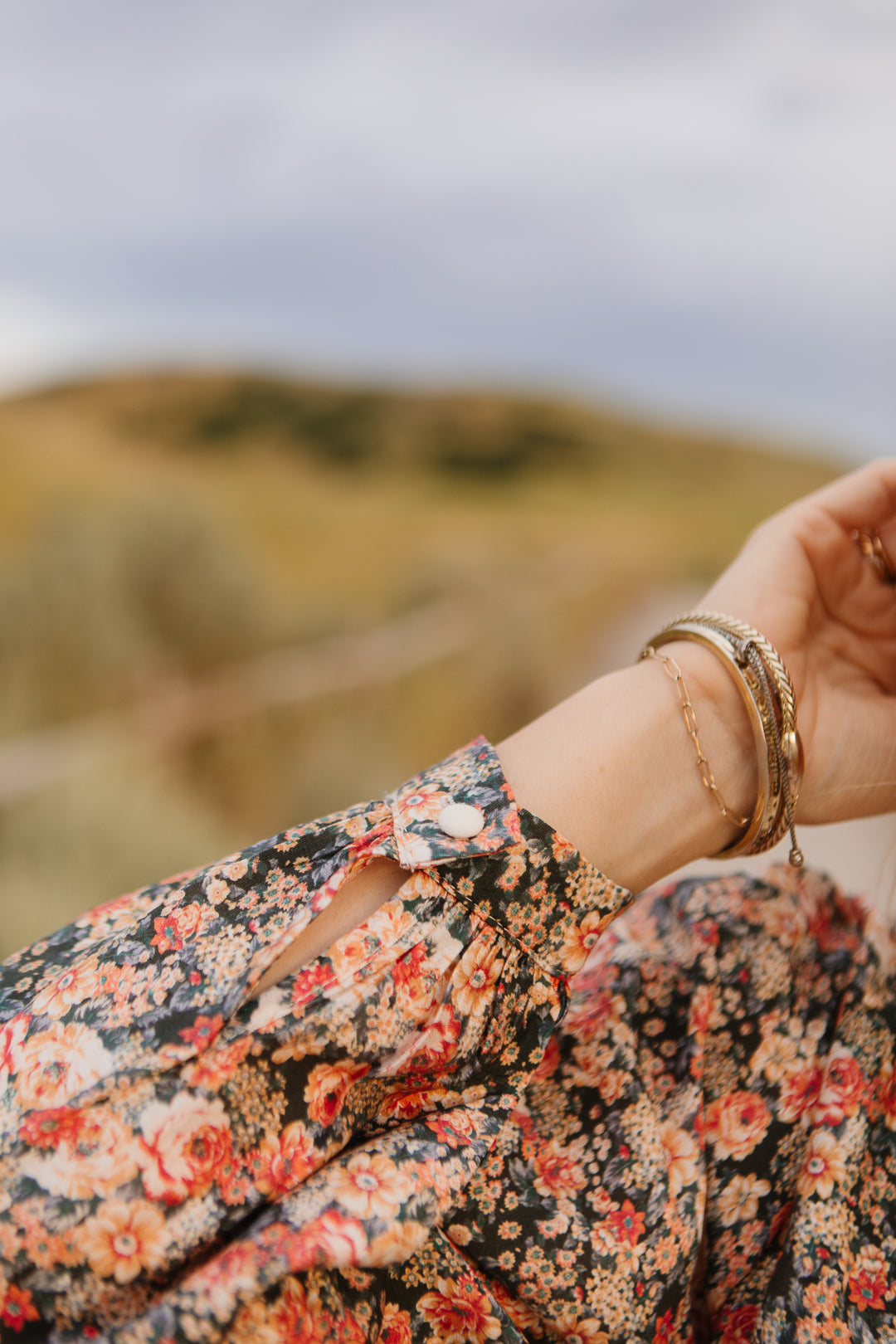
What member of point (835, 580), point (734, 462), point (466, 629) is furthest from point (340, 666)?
point (734, 462)

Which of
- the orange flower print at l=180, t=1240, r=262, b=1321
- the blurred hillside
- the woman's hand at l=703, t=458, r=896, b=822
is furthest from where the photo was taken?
the blurred hillside

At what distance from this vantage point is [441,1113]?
17.3 inches

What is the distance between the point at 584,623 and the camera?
146 inches

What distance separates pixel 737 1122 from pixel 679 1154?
42 mm

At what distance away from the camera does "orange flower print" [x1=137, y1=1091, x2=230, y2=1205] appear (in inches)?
14.8

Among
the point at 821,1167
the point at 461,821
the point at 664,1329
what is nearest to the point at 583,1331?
the point at 664,1329

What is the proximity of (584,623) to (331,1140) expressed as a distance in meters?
3.38

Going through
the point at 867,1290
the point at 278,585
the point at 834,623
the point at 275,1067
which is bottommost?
the point at 867,1290

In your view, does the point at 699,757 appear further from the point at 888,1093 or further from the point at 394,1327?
the point at 394,1327

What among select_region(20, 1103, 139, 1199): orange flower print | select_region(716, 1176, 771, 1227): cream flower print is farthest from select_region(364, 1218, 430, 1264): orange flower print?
select_region(716, 1176, 771, 1227): cream flower print

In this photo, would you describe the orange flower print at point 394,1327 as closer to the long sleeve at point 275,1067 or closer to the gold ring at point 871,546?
the long sleeve at point 275,1067

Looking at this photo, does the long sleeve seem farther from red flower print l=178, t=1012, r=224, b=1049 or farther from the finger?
the finger

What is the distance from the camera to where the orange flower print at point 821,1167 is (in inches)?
18.8

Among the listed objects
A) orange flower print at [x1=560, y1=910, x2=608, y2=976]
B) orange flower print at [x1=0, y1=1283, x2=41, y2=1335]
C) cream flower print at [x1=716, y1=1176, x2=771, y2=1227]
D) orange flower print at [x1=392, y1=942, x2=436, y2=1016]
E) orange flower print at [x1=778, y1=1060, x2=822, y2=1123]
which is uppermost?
orange flower print at [x1=392, y1=942, x2=436, y2=1016]
